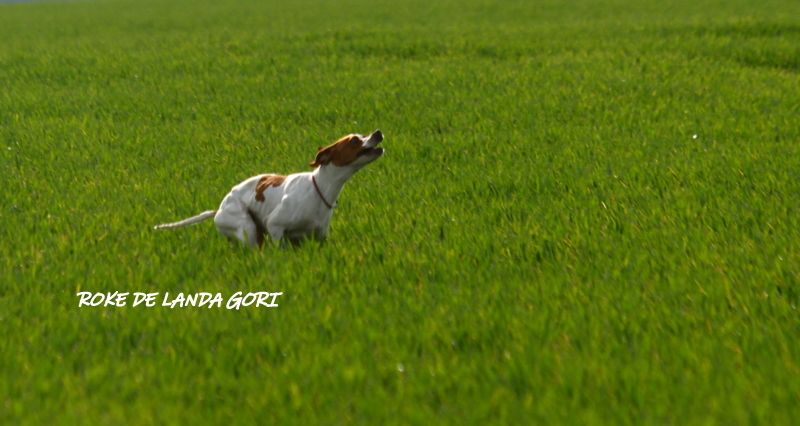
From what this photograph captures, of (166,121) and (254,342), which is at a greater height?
(254,342)

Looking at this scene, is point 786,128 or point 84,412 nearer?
point 84,412

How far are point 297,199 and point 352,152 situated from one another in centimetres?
40

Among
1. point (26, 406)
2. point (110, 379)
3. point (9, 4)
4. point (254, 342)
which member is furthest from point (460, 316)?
point (9, 4)

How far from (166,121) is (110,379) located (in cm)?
787

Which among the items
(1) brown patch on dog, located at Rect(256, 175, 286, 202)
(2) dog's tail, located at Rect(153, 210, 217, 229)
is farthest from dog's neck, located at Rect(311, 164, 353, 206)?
(2) dog's tail, located at Rect(153, 210, 217, 229)

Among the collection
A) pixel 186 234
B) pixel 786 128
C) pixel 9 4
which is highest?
pixel 186 234

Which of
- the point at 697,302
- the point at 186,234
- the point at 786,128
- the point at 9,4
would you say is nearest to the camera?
the point at 697,302

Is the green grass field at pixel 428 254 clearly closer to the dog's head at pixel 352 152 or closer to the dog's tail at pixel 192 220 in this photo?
the dog's tail at pixel 192 220

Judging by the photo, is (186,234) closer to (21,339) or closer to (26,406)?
(21,339)

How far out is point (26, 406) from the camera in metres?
3.60

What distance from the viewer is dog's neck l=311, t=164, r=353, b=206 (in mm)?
5191

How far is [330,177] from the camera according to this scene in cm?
520

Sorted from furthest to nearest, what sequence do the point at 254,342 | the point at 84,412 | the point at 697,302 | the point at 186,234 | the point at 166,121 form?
the point at 166,121 → the point at 186,234 → the point at 697,302 → the point at 254,342 → the point at 84,412

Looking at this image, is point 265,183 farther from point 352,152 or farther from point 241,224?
point 352,152
